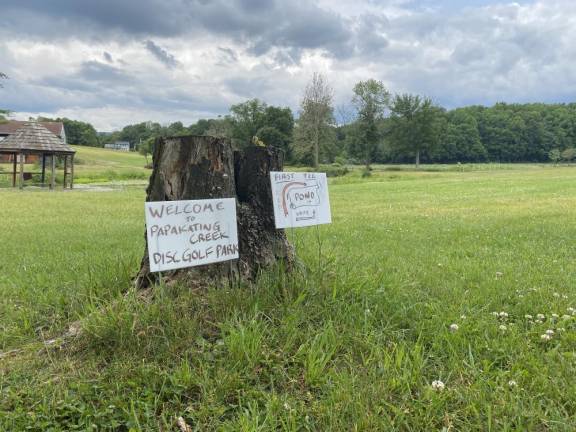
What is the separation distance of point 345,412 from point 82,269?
3561 millimetres

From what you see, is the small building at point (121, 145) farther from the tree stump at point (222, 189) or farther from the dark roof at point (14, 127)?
the tree stump at point (222, 189)

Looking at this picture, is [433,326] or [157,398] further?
[433,326]

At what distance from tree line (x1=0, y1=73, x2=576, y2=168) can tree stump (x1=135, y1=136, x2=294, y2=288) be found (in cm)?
4402

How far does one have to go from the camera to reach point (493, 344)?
2.71 m

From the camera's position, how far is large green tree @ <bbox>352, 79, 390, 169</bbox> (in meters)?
63.8

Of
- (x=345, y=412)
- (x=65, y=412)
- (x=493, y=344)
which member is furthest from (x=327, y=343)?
(x=65, y=412)

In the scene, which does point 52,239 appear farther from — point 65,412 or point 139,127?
point 139,127

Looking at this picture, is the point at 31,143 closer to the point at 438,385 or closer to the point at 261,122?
the point at 438,385

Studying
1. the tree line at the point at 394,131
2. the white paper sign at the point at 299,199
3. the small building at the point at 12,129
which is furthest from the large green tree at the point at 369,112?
the white paper sign at the point at 299,199

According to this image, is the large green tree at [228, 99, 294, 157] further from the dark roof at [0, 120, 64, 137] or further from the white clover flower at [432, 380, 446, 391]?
the white clover flower at [432, 380, 446, 391]

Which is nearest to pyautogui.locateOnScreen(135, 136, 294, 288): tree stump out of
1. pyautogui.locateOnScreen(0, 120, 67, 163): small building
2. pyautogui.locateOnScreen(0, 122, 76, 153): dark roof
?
pyautogui.locateOnScreen(0, 122, 76, 153): dark roof

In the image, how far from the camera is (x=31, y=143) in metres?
25.4

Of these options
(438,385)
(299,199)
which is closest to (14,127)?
(299,199)

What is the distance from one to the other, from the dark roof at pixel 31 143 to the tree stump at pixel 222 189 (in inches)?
997
